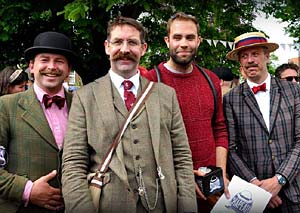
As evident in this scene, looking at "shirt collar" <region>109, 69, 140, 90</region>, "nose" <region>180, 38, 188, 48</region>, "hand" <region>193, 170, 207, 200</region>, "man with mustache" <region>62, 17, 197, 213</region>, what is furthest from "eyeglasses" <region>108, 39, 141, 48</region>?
"hand" <region>193, 170, 207, 200</region>

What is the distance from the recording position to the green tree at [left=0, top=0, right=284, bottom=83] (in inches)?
288

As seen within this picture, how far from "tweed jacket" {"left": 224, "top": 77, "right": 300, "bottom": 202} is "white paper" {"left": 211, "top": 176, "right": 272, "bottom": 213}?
0.18 metres

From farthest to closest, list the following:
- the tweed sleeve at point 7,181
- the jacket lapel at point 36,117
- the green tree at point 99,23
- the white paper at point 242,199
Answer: the green tree at point 99,23, the white paper at point 242,199, the jacket lapel at point 36,117, the tweed sleeve at point 7,181

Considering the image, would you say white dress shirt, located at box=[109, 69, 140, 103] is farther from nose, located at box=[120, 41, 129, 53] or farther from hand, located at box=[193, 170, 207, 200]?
hand, located at box=[193, 170, 207, 200]

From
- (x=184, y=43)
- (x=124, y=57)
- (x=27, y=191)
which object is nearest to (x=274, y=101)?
(x=184, y=43)

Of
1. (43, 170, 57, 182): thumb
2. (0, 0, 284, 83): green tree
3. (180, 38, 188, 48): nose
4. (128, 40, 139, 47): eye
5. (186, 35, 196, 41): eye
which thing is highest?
(0, 0, 284, 83): green tree

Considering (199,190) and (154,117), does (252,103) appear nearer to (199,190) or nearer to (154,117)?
(199,190)

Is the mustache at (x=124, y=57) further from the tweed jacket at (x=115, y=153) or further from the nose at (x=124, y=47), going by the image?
the tweed jacket at (x=115, y=153)

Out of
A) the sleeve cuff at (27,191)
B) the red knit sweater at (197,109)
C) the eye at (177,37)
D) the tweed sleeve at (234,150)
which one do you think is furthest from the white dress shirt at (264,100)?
the sleeve cuff at (27,191)

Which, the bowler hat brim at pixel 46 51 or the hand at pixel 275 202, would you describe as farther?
the hand at pixel 275 202

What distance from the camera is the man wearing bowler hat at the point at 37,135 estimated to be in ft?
9.35

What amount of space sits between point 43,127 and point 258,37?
1.93 m

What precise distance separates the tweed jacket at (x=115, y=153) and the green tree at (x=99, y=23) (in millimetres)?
3653

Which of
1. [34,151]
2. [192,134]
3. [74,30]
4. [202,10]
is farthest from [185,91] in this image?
[202,10]
